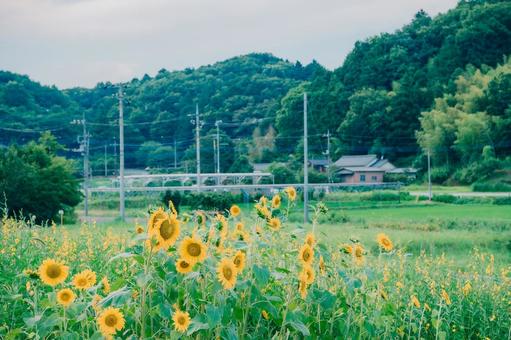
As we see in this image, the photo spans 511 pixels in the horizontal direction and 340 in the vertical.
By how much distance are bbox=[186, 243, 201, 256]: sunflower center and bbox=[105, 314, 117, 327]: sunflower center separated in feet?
0.87

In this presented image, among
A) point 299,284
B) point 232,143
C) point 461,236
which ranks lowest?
point 461,236

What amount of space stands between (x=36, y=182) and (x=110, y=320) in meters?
13.9

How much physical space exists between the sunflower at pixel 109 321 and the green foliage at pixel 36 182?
12.7 m

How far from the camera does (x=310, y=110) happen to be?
37.0m

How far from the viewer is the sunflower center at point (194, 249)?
Result: 1.65m

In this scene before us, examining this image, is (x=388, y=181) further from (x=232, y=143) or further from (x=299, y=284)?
(x=299, y=284)

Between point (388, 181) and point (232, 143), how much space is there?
9253 millimetres

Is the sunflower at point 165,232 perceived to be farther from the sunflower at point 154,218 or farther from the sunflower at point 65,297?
the sunflower at point 65,297

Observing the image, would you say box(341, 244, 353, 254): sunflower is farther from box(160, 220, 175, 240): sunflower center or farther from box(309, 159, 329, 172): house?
box(309, 159, 329, 172): house

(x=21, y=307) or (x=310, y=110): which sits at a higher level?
(x=310, y=110)

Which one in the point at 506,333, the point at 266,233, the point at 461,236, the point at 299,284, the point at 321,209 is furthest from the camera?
the point at 461,236

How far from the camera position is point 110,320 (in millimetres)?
1531

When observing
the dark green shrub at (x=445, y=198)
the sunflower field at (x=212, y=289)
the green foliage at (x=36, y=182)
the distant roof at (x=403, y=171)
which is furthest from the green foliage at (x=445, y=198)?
the sunflower field at (x=212, y=289)

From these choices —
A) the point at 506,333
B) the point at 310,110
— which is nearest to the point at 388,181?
the point at 310,110
